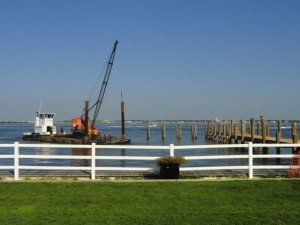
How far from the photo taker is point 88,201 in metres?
11.5

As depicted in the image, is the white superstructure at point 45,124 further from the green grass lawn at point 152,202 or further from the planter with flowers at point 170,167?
the green grass lawn at point 152,202

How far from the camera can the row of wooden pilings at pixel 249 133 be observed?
107 ft

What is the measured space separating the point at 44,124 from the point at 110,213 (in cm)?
6918

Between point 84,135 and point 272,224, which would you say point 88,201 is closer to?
point 272,224

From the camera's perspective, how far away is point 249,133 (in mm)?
62938

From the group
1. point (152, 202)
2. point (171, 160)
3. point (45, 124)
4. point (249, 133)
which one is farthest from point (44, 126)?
point (152, 202)

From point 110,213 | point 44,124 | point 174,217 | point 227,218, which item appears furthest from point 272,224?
point 44,124

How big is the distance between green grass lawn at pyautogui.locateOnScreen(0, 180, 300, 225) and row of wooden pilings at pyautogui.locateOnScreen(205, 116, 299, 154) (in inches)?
664

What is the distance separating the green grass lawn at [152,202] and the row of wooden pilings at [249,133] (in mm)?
16878

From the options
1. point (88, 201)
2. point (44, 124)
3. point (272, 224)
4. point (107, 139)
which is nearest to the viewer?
point (272, 224)

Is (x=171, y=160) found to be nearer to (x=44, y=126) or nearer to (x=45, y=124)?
(x=44, y=126)

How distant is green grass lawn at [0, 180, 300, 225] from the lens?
31.6 ft

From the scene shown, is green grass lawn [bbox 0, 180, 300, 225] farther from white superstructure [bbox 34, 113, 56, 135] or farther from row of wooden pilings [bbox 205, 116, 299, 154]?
white superstructure [bbox 34, 113, 56, 135]

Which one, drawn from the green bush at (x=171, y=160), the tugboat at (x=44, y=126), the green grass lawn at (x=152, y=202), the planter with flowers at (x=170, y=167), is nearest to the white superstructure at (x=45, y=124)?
the tugboat at (x=44, y=126)
